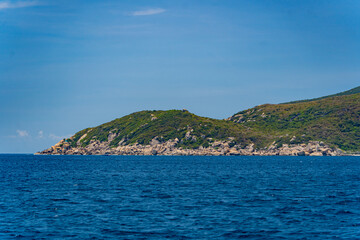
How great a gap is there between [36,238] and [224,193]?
112ft

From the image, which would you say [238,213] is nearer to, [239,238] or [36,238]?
[239,238]

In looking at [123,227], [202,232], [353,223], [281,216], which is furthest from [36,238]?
[353,223]

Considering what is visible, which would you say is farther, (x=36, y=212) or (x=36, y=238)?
(x=36, y=212)

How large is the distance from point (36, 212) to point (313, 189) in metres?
46.3

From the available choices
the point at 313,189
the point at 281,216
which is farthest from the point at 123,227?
the point at 313,189

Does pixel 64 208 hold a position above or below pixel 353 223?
above

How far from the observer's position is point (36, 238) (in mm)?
33438

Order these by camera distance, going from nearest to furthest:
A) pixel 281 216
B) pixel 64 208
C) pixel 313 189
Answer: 1. pixel 281 216
2. pixel 64 208
3. pixel 313 189

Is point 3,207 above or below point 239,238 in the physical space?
above

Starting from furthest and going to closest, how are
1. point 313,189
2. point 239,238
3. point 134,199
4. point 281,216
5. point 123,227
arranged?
1. point 313,189
2. point 134,199
3. point 281,216
4. point 123,227
5. point 239,238

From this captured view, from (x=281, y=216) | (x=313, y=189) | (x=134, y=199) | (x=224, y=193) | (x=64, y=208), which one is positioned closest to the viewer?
(x=281, y=216)

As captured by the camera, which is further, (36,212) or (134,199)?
(134,199)

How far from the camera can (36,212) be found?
44.4m

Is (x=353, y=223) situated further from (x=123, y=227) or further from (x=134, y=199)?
(x=134, y=199)
